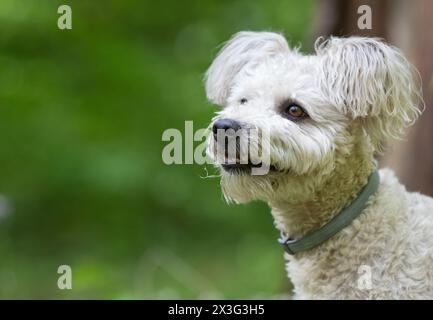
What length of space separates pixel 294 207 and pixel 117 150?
5704 millimetres

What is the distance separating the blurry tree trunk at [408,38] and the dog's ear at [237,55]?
1.31 metres

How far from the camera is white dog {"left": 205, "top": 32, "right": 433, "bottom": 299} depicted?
367 centimetres

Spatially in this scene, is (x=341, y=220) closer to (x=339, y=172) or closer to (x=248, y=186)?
(x=339, y=172)

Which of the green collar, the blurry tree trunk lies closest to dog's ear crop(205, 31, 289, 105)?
the green collar

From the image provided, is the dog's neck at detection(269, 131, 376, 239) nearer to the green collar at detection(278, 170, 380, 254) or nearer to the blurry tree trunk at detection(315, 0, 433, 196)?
the green collar at detection(278, 170, 380, 254)

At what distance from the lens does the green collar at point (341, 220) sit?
12.5 feet

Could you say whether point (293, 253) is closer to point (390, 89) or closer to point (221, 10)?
point (390, 89)

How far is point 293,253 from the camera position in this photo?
3.98m

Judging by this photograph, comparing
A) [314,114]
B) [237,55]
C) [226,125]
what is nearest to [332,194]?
[314,114]

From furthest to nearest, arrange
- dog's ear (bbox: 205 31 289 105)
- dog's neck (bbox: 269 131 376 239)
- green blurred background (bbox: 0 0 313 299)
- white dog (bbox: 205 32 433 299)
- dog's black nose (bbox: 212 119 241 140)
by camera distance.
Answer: green blurred background (bbox: 0 0 313 299), dog's ear (bbox: 205 31 289 105), dog's neck (bbox: 269 131 376 239), white dog (bbox: 205 32 433 299), dog's black nose (bbox: 212 119 241 140)

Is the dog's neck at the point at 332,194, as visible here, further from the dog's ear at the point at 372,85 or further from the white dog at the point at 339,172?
the dog's ear at the point at 372,85

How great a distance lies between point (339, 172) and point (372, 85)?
1.54 ft

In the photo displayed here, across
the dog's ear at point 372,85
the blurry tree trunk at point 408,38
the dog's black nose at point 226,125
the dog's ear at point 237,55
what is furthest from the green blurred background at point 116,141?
the dog's black nose at point 226,125
